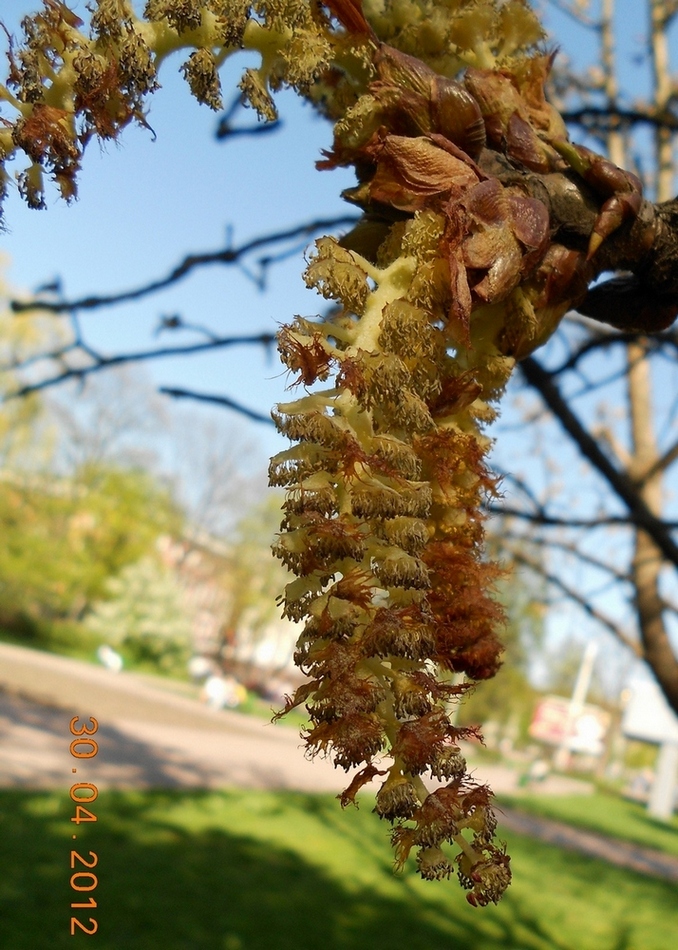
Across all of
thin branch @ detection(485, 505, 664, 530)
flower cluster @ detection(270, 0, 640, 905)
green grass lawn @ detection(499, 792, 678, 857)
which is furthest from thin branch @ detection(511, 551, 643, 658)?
green grass lawn @ detection(499, 792, 678, 857)

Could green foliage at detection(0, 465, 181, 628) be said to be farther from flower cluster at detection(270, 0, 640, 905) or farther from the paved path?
flower cluster at detection(270, 0, 640, 905)

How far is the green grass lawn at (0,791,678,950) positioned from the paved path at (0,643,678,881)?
4.04 feet

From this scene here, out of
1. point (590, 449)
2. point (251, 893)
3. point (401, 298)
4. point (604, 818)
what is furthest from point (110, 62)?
point (604, 818)

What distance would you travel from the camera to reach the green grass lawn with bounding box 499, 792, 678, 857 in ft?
73.9

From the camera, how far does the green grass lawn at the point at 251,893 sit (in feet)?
22.1

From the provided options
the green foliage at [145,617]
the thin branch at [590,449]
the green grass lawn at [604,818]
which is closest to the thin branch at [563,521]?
the thin branch at [590,449]

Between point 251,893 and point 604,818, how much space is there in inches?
827

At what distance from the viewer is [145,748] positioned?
50.5 feet

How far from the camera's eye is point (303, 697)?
87 centimetres

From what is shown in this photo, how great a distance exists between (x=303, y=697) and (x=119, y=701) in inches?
873

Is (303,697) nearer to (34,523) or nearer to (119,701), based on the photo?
(119,701)

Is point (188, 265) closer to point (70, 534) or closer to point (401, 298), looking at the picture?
point (401, 298)

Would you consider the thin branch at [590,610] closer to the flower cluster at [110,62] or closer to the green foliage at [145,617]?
the flower cluster at [110,62]

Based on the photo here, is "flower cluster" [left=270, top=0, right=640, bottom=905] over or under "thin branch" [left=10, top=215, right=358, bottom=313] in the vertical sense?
Answer: under
